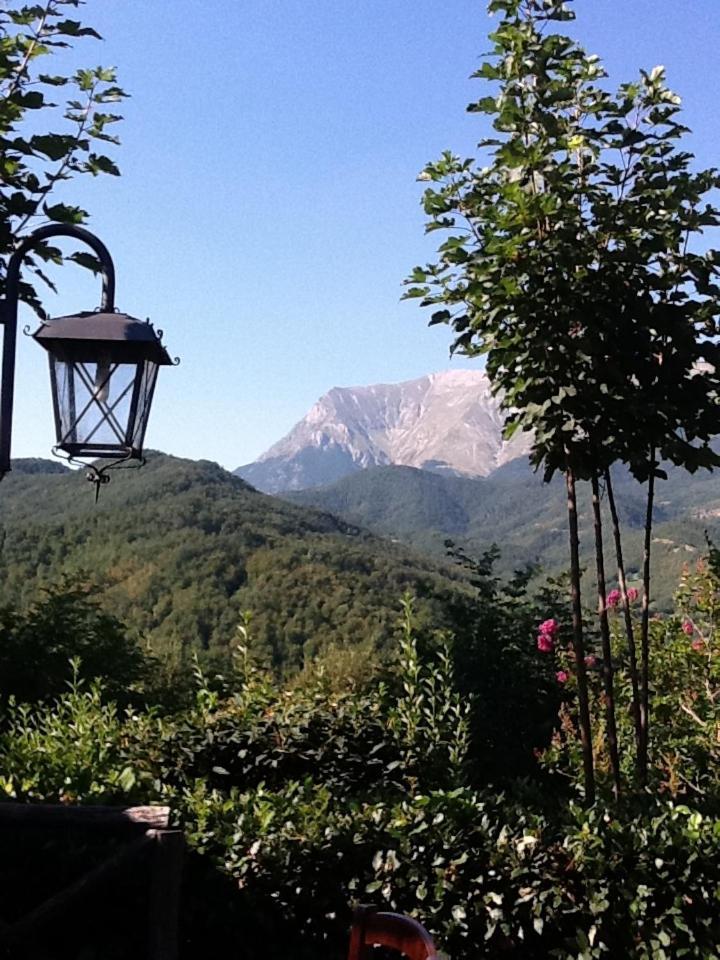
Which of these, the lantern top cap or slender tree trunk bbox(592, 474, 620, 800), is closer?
the lantern top cap

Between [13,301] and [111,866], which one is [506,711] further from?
[13,301]

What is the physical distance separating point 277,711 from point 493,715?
2.08 m

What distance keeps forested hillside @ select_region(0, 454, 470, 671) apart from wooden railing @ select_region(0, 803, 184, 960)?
2314 cm

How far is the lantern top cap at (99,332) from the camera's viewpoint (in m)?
2.67

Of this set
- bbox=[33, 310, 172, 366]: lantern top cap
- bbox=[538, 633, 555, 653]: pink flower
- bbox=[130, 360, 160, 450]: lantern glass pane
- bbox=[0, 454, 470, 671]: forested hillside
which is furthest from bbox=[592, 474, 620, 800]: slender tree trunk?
bbox=[0, 454, 470, 671]: forested hillside

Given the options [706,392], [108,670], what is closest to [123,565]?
[108,670]

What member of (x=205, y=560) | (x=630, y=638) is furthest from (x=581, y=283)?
(x=205, y=560)

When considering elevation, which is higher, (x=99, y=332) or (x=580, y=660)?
(x=99, y=332)

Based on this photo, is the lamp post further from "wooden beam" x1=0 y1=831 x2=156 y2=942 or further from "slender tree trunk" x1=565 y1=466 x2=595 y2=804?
"slender tree trunk" x1=565 y1=466 x2=595 y2=804

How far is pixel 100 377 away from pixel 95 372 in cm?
2

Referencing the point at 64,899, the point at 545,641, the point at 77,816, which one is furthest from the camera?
the point at 545,641

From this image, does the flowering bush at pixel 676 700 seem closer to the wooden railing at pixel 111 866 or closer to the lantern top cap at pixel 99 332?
the wooden railing at pixel 111 866

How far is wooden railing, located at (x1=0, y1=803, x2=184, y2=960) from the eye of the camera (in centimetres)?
264

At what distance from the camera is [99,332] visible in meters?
2.68
